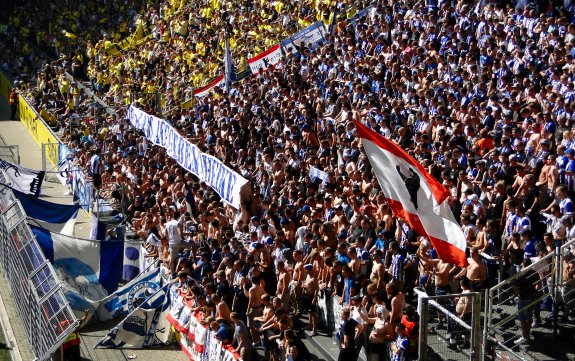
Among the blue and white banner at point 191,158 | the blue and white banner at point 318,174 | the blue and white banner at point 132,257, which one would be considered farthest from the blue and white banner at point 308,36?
the blue and white banner at point 132,257

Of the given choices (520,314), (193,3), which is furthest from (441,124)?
(193,3)

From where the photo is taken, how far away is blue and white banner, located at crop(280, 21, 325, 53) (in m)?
30.2

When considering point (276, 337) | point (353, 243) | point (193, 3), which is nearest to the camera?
point (276, 337)

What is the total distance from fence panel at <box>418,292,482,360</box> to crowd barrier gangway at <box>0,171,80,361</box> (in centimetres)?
475

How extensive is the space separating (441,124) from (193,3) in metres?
21.7

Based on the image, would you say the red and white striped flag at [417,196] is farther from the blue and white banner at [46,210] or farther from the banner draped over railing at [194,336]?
the blue and white banner at [46,210]

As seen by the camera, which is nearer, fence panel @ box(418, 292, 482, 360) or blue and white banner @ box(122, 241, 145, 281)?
fence panel @ box(418, 292, 482, 360)

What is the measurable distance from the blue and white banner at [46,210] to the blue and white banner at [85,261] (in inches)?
99.3

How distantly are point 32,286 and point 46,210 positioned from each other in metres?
7.49

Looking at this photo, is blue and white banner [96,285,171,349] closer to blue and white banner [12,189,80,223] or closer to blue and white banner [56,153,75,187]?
blue and white banner [12,189,80,223]

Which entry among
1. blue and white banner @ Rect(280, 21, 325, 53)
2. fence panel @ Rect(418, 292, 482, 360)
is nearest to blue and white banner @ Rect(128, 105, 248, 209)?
blue and white banner @ Rect(280, 21, 325, 53)

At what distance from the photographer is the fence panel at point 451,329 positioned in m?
12.5

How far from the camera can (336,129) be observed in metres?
22.2

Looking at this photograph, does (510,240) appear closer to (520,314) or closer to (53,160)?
(520,314)
